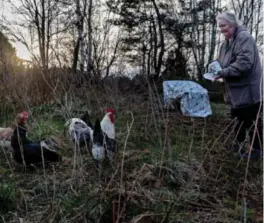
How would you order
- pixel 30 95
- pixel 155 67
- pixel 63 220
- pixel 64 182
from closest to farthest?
pixel 63 220, pixel 64 182, pixel 30 95, pixel 155 67

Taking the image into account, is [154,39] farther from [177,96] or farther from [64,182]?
[64,182]

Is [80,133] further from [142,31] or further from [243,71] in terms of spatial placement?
[142,31]

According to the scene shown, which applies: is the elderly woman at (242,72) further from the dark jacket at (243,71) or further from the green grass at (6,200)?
the green grass at (6,200)

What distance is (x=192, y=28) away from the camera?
14156mm

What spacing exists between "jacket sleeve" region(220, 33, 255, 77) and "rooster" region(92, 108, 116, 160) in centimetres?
117

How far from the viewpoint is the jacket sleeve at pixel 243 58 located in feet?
9.93

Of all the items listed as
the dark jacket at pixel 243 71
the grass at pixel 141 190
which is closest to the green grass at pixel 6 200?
the grass at pixel 141 190

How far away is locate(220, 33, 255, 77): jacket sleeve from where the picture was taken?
303 cm

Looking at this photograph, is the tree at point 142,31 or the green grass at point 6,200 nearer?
the green grass at point 6,200

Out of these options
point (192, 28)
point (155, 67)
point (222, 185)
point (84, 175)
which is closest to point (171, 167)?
point (222, 185)

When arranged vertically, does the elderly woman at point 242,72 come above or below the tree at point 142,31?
below

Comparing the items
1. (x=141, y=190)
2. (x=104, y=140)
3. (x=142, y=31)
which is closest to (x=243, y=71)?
(x=104, y=140)

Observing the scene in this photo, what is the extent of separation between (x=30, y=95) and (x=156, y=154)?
335cm

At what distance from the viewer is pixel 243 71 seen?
3.05 meters
